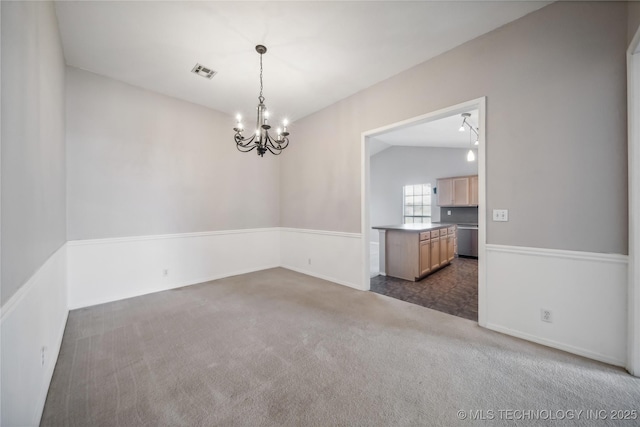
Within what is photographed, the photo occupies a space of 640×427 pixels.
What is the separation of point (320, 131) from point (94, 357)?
404cm

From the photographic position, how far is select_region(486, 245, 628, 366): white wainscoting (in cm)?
193

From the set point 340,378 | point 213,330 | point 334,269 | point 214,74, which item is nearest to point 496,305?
point 340,378

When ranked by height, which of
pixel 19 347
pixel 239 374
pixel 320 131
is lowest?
pixel 239 374

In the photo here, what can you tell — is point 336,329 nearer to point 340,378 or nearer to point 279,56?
point 340,378

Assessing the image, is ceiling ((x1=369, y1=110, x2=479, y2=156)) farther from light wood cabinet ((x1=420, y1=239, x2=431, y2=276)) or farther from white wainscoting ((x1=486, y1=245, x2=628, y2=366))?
white wainscoting ((x1=486, y1=245, x2=628, y2=366))

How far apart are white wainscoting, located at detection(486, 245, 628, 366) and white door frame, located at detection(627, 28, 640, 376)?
0.10m

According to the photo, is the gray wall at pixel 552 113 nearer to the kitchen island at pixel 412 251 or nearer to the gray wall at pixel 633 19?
the gray wall at pixel 633 19

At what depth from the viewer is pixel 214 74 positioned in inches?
130

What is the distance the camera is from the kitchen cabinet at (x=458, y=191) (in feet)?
21.4

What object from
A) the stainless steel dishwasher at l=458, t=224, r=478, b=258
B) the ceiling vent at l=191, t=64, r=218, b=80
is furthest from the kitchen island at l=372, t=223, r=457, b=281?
the ceiling vent at l=191, t=64, r=218, b=80

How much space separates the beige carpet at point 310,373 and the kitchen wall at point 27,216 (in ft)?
1.22

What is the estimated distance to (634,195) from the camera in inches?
70.0

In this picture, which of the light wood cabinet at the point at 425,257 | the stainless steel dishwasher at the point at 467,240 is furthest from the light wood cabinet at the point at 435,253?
the stainless steel dishwasher at the point at 467,240

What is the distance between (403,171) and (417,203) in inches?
45.0
